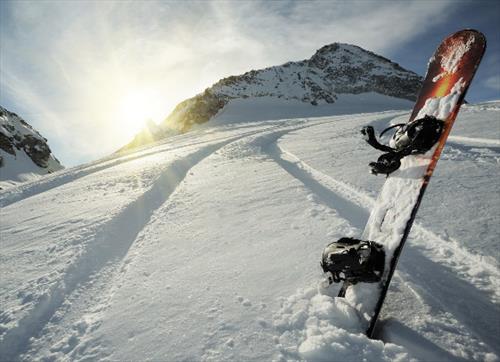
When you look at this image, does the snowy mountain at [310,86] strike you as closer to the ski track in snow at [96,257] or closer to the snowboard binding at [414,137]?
the ski track in snow at [96,257]

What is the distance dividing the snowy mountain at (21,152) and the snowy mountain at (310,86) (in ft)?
37.1

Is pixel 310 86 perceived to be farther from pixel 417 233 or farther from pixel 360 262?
pixel 360 262

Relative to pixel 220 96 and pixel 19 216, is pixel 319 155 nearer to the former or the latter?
pixel 19 216

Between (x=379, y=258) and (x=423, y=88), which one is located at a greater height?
(x=423, y=88)

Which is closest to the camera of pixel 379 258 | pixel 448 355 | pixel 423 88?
pixel 448 355

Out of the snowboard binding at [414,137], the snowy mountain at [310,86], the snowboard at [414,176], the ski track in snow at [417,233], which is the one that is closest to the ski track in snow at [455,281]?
the ski track in snow at [417,233]

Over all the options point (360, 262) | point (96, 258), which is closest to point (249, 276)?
point (360, 262)

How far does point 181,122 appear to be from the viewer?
49.7 meters

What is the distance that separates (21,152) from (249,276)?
161 feet

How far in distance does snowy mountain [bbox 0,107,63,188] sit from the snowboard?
3932cm

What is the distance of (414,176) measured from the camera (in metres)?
2.29

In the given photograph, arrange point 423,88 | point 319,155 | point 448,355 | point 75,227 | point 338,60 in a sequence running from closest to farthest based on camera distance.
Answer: point 448,355 < point 423,88 < point 75,227 < point 319,155 < point 338,60

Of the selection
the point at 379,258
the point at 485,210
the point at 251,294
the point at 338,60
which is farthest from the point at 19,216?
the point at 338,60

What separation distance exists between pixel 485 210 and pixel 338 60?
278 ft
